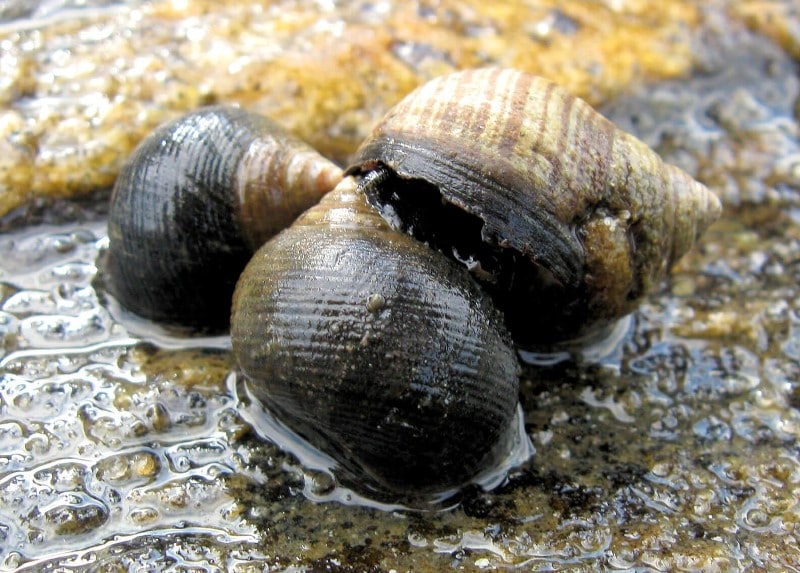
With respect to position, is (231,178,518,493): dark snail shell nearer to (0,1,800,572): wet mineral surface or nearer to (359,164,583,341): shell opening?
(359,164,583,341): shell opening

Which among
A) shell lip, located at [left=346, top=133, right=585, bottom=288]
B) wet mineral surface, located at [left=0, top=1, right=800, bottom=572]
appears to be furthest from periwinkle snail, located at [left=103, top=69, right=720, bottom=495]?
wet mineral surface, located at [left=0, top=1, right=800, bottom=572]

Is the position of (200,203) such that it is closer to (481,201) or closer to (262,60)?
(481,201)

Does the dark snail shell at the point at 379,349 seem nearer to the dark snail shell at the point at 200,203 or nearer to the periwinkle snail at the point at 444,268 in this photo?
the periwinkle snail at the point at 444,268

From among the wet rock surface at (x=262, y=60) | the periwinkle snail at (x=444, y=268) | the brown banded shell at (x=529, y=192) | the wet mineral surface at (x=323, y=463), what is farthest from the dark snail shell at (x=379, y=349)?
the wet rock surface at (x=262, y=60)

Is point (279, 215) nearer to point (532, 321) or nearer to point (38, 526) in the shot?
point (532, 321)

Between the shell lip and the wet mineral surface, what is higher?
the shell lip


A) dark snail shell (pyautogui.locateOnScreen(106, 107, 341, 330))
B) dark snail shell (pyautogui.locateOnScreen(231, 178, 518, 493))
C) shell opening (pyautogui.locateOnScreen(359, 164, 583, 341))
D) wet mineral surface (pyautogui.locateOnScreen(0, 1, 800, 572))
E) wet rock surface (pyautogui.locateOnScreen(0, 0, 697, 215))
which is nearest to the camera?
dark snail shell (pyautogui.locateOnScreen(231, 178, 518, 493))

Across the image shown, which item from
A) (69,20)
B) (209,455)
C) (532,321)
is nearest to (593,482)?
(532,321)
